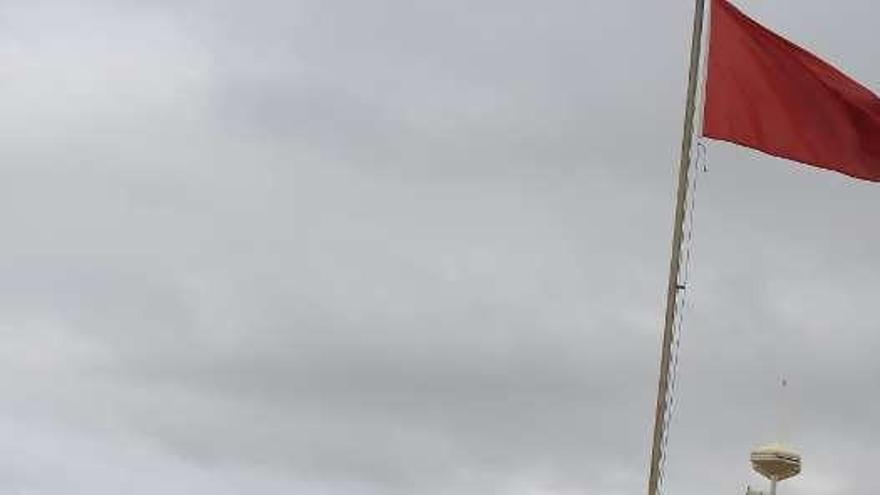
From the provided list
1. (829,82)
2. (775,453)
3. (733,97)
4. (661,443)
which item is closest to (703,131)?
(733,97)

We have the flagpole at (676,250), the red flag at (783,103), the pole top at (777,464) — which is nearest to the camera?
the flagpole at (676,250)

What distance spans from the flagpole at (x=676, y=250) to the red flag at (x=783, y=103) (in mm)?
981

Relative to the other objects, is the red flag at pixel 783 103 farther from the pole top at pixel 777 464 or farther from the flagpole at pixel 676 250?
the pole top at pixel 777 464

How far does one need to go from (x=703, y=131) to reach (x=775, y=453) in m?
48.0

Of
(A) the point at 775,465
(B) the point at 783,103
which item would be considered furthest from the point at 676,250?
(A) the point at 775,465

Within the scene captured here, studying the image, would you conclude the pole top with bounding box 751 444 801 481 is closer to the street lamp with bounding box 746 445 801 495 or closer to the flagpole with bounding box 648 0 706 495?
the street lamp with bounding box 746 445 801 495

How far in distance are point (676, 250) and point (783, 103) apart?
3864 mm

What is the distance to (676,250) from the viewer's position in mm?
24406

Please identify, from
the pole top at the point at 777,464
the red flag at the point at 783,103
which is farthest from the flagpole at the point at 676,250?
the pole top at the point at 777,464

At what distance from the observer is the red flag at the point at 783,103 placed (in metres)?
26.5

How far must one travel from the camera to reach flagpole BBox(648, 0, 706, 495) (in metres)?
23.5

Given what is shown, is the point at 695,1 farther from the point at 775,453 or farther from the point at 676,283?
the point at 775,453

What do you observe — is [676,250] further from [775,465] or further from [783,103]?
[775,465]

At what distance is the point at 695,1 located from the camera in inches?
1028
